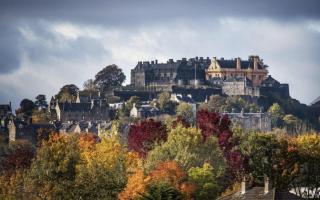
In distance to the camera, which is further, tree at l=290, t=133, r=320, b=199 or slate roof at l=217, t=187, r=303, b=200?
tree at l=290, t=133, r=320, b=199

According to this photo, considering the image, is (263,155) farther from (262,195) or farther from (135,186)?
(262,195)

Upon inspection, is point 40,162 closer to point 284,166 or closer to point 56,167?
point 56,167

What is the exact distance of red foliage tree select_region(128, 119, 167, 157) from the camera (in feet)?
369

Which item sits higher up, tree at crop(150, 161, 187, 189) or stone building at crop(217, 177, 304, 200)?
tree at crop(150, 161, 187, 189)

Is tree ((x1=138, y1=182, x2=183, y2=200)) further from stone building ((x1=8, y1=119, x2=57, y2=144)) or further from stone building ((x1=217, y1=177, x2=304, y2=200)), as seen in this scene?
stone building ((x1=8, y1=119, x2=57, y2=144))

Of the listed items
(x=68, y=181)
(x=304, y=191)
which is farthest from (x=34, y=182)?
(x=304, y=191)

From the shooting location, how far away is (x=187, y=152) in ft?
330

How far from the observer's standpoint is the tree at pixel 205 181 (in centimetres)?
8838

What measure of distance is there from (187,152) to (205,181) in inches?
370

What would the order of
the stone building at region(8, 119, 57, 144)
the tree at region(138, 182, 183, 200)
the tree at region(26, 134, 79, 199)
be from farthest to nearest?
the stone building at region(8, 119, 57, 144), the tree at region(26, 134, 79, 199), the tree at region(138, 182, 183, 200)

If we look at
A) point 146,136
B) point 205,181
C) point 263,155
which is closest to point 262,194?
point 205,181

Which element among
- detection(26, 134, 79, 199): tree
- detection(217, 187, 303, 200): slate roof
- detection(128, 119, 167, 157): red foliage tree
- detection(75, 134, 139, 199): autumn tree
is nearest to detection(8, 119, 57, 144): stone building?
detection(128, 119, 167, 157): red foliage tree

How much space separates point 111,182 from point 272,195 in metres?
14.1

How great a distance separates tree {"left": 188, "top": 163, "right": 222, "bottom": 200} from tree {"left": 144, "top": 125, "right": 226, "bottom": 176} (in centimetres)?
163
